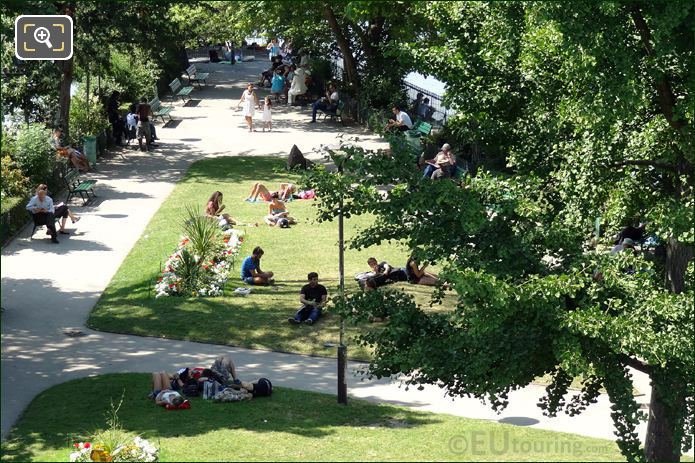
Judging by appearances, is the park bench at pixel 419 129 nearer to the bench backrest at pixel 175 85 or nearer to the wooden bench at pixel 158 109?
the wooden bench at pixel 158 109

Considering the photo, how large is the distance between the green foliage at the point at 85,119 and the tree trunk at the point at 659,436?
69.9 feet

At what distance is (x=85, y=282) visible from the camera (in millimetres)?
22328

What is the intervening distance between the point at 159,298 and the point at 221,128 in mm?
17476

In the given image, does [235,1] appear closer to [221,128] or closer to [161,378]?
[221,128]

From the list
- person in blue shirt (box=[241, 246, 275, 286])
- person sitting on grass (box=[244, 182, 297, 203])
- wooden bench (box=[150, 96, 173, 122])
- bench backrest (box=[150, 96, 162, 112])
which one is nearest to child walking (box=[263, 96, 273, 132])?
wooden bench (box=[150, 96, 173, 122])

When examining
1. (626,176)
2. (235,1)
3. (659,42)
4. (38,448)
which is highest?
(235,1)

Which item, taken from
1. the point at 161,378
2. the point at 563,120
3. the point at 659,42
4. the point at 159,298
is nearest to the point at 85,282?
the point at 159,298

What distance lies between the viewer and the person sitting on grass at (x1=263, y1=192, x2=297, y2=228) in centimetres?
2625

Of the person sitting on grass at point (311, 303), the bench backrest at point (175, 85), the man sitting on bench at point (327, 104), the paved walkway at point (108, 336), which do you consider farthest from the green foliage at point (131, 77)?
the person sitting on grass at point (311, 303)

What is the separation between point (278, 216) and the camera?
86.9 feet

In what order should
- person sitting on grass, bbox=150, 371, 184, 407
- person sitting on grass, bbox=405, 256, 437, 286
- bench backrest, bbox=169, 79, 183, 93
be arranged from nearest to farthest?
person sitting on grass, bbox=150, 371, 184, 407 → person sitting on grass, bbox=405, 256, 437, 286 → bench backrest, bbox=169, 79, 183, 93

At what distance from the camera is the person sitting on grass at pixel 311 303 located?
1994cm

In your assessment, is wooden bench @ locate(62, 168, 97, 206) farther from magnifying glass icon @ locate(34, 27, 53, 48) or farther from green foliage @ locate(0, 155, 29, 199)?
magnifying glass icon @ locate(34, 27, 53, 48)

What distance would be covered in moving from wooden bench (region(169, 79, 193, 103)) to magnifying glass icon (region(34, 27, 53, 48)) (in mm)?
28892
